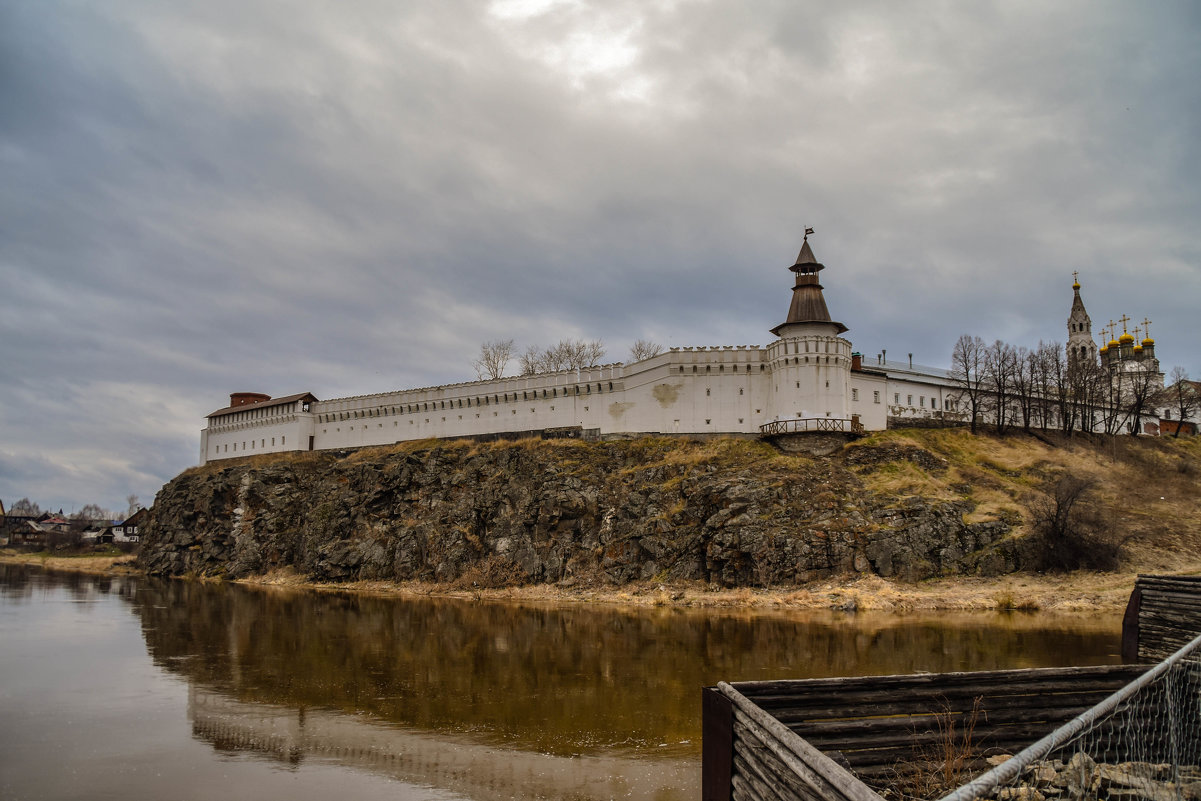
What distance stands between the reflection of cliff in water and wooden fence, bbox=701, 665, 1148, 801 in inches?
337

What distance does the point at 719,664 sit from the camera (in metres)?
26.1

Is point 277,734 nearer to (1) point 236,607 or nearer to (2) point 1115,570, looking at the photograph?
(1) point 236,607

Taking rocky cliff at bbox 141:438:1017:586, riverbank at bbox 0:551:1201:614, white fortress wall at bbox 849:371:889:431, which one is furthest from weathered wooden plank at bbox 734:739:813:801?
white fortress wall at bbox 849:371:889:431

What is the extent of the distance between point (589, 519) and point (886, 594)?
19057mm

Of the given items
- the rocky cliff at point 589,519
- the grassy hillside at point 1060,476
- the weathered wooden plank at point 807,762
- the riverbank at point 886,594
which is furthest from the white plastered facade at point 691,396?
the weathered wooden plank at point 807,762

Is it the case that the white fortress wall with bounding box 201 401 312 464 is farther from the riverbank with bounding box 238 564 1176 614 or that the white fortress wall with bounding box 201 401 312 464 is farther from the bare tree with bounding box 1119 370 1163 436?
the bare tree with bounding box 1119 370 1163 436

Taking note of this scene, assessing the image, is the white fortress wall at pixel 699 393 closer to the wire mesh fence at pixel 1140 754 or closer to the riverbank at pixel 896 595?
the riverbank at pixel 896 595

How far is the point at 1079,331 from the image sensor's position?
85.6 m

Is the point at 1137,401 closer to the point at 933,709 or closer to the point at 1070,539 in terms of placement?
the point at 1070,539

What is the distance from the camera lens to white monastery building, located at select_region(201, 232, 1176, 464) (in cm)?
5425

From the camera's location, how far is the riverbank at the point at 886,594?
37500 mm

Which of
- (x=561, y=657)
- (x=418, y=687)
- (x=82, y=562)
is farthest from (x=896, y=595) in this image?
(x=82, y=562)

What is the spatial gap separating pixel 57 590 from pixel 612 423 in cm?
4443

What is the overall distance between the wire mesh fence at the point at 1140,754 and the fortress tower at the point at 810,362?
4318cm
